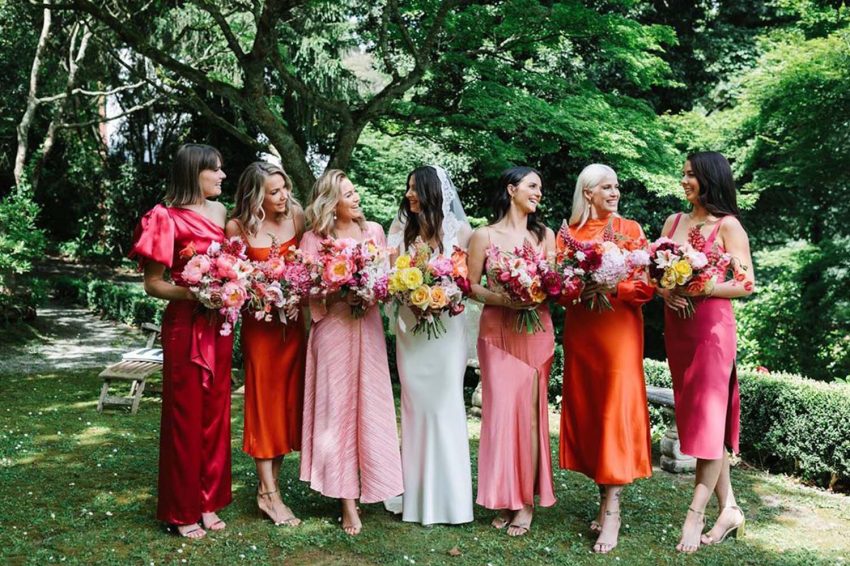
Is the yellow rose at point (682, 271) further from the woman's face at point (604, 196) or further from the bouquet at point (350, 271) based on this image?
the bouquet at point (350, 271)

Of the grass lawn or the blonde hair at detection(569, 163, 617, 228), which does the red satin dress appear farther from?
the blonde hair at detection(569, 163, 617, 228)

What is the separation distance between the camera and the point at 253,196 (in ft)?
16.1

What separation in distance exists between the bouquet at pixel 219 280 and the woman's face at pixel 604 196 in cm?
231

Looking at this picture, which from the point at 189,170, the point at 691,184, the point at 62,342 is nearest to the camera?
the point at 189,170

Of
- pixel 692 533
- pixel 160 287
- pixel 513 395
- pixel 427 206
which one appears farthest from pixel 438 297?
pixel 692 533

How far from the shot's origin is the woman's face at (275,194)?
4.90 metres

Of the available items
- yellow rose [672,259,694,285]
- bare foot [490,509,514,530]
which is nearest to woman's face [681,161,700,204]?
yellow rose [672,259,694,285]

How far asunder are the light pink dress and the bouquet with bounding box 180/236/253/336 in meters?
0.64

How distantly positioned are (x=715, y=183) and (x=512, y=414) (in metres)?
2.01

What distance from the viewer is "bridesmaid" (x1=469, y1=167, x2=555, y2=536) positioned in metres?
4.97

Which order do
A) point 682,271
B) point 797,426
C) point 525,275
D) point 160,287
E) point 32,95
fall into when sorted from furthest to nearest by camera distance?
point 32,95
point 797,426
point 160,287
point 525,275
point 682,271

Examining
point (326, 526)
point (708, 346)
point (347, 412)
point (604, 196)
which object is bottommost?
point (326, 526)

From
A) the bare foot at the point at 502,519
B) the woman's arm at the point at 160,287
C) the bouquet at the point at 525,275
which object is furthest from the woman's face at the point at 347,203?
the bare foot at the point at 502,519

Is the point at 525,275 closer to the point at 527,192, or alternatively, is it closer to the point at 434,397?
the point at 527,192
